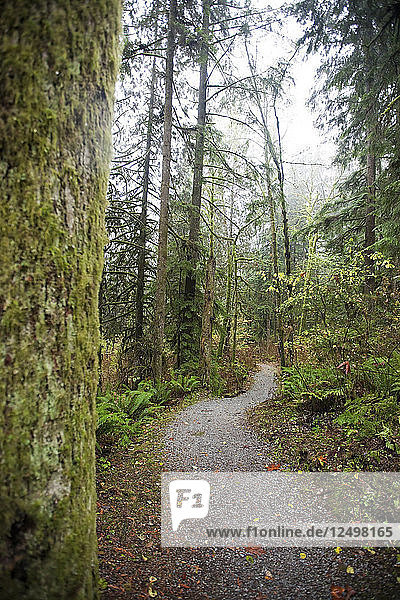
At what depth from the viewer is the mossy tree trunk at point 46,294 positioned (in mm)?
1268

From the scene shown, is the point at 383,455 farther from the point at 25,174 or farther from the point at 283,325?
the point at 283,325

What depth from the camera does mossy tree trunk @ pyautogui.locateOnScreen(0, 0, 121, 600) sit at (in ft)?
4.16

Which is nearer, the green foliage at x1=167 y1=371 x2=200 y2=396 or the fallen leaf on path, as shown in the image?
the fallen leaf on path

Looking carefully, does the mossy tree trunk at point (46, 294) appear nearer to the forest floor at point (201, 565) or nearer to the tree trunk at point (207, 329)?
the forest floor at point (201, 565)

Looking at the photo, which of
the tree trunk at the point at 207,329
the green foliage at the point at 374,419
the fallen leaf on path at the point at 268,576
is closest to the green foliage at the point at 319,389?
the green foliage at the point at 374,419

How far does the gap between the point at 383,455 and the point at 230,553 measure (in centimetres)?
196

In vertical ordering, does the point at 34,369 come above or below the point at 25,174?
below

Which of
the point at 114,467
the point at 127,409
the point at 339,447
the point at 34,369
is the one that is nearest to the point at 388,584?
the point at 339,447

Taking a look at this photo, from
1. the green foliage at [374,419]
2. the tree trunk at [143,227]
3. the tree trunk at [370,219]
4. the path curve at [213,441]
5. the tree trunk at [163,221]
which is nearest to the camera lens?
the green foliage at [374,419]

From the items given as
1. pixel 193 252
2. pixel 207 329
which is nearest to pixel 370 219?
pixel 193 252

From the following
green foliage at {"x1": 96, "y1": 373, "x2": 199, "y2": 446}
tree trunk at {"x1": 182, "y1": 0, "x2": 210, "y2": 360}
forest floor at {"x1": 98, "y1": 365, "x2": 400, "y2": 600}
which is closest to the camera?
forest floor at {"x1": 98, "y1": 365, "x2": 400, "y2": 600}

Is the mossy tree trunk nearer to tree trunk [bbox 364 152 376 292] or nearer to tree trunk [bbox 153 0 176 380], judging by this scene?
tree trunk [bbox 153 0 176 380]

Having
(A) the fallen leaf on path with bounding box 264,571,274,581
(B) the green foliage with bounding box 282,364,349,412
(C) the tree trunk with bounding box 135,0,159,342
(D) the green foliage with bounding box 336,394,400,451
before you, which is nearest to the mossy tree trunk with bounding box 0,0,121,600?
(A) the fallen leaf on path with bounding box 264,571,274,581

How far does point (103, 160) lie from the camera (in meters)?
1.63
